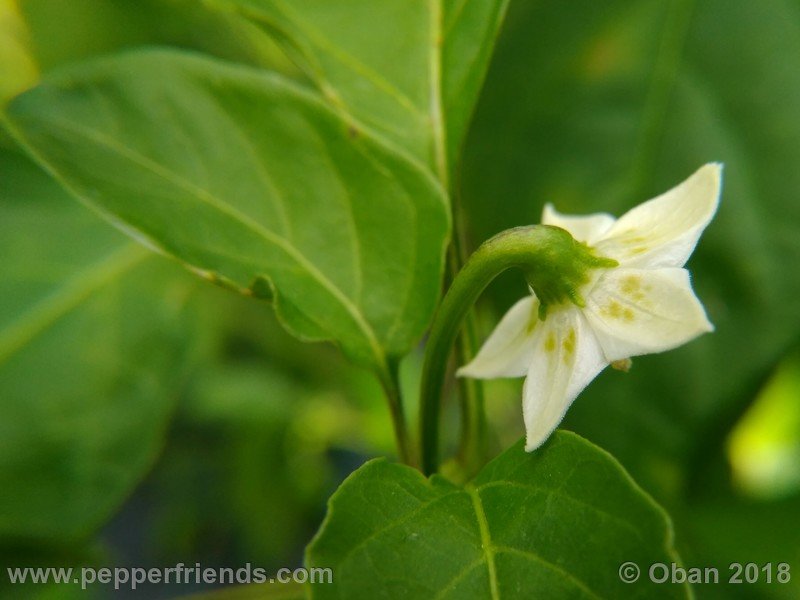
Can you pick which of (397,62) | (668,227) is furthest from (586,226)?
(397,62)

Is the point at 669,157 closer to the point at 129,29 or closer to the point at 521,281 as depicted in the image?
the point at 521,281

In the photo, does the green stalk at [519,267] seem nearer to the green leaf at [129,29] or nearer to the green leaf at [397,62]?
the green leaf at [397,62]

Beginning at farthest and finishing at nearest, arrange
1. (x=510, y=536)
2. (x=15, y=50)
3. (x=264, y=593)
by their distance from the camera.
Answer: (x=15, y=50)
(x=264, y=593)
(x=510, y=536)

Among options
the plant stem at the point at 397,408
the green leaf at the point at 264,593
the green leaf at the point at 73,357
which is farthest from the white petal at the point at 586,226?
the green leaf at the point at 73,357

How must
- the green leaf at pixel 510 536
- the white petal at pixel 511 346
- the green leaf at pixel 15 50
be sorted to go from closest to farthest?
the green leaf at pixel 510 536 → the white petal at pixel 511 346 → the green leaf at pixel 15 50

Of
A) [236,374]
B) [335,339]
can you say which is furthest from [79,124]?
[236,374]
